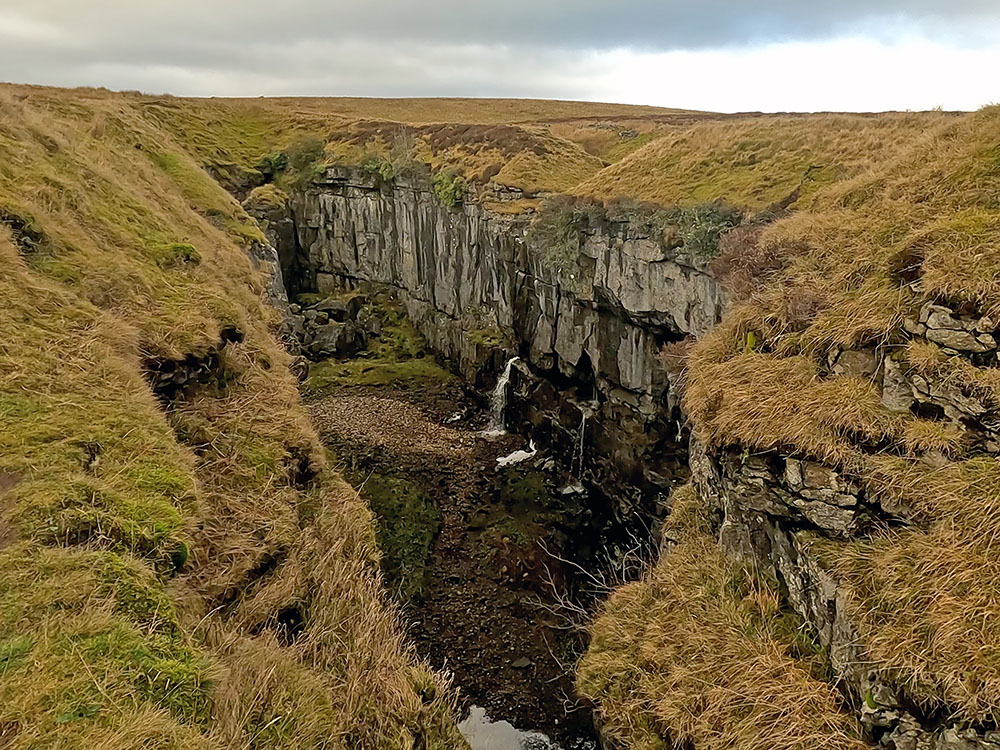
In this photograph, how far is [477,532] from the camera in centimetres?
2662

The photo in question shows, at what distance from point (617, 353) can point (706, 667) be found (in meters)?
18.4

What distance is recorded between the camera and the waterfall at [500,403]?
36094 mm

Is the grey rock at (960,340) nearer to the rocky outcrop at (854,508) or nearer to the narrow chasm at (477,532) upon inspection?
the rocky outcrop at (854,508)

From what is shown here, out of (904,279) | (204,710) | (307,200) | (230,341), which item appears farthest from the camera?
(307,200)

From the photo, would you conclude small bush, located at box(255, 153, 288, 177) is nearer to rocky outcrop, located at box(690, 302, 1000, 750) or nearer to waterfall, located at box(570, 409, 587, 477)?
waterfall, located at box(570, 409, 587, 477)

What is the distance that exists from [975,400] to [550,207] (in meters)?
24.3

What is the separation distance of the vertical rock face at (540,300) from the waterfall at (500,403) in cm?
89

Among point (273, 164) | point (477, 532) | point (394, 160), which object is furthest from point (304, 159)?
point (477, 532)

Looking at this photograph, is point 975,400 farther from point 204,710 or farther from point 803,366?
point 204,710

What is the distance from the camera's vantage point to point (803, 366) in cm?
1388

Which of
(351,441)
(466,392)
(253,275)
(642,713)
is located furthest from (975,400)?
(466,392)

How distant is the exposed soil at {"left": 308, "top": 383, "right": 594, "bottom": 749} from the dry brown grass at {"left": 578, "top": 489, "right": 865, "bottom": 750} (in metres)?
3.01

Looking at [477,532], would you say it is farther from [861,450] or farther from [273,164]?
[273,164]

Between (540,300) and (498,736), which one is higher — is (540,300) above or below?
above
